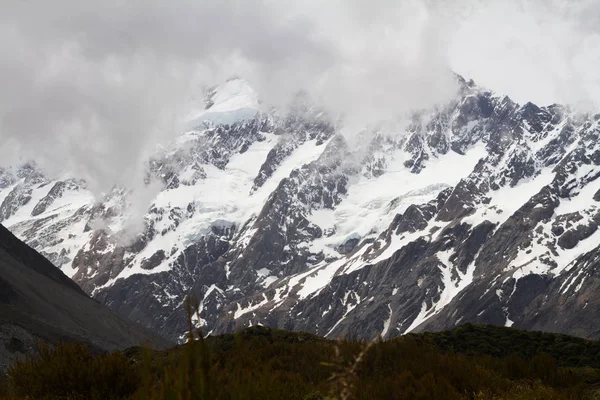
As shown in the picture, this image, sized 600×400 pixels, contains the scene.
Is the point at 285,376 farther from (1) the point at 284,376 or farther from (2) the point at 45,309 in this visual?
(2) the point at 45,309

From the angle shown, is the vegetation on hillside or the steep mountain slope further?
the steep mountain slope

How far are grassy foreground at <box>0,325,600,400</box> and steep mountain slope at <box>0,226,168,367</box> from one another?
5079 cm

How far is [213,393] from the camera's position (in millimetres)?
8156

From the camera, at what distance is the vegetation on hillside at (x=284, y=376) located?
8.20m

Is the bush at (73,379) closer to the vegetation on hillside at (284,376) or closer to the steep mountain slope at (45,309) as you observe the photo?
the vegetation on hillside at (284,376)

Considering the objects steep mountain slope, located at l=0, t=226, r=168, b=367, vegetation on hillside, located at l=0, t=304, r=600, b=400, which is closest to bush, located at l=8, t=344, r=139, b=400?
vegetation on hillside, located at l=0, t=304, r=600, b=400

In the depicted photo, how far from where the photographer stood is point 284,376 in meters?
15.5

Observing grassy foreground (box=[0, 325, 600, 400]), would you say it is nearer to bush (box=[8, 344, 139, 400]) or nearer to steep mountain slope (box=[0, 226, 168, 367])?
bush (box=[8, 344, 139, 400])

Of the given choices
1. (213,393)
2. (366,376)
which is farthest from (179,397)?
(366,376)

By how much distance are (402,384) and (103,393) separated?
18.6 ft

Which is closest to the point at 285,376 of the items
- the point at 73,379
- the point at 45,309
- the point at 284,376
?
the point at 284,376

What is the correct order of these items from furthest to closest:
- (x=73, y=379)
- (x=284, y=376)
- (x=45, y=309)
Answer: (x=45, y=309) → (x=284, y=376) → (x=73, y=379)

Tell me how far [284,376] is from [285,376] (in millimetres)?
107

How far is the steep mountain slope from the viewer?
79.7 m
